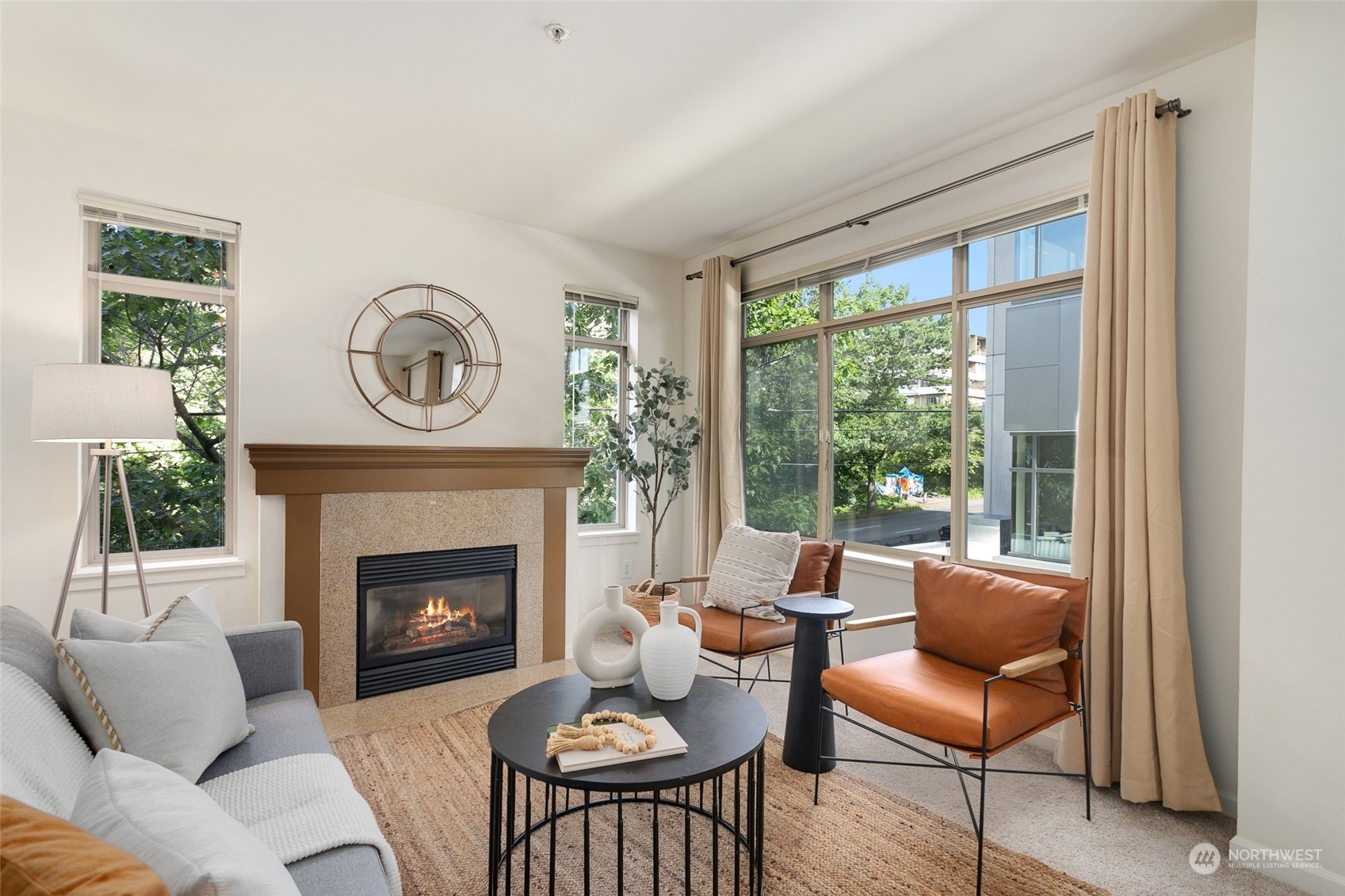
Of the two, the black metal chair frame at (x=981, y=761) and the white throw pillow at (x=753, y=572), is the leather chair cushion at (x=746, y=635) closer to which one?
the white throw pillow at (x=753, y=572)

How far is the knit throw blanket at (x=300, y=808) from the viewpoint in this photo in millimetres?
1297

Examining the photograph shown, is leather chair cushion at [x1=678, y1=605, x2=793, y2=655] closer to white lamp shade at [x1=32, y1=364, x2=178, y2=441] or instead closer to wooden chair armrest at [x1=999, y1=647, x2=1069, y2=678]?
wooden chair armrest at [x1=999, y1=647, x2=1069, y2=678]

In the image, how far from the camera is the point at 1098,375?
2502 mm

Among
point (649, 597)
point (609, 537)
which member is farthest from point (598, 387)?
point (649, 597)

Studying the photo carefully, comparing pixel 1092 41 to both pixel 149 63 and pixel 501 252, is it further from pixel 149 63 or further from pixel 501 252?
pixel 149 63

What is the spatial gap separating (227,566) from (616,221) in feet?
9.27

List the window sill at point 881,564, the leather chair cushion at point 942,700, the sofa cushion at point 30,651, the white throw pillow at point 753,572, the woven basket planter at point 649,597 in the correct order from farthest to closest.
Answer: the woven basket planter at point 649,597, the window sill at point 881,564, the white throw pillow at point 753,572, the leather chair cushion at point 942,700, the sofa cushion at point 30,651

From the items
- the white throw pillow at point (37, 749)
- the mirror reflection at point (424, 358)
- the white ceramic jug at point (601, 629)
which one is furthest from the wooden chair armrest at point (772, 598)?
the white throw pillow at point (37, 749)

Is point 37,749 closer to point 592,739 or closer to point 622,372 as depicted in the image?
point 592,739

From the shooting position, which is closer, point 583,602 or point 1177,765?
point 1177,765

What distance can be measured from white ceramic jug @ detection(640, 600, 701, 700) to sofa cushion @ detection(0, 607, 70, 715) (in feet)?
4.37

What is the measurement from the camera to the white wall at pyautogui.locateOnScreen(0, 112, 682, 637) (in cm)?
278

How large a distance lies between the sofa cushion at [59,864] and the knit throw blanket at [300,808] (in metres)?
0.62

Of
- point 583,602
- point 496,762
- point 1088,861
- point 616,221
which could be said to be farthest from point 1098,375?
point 583,602
